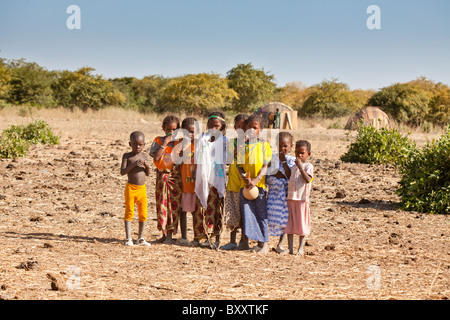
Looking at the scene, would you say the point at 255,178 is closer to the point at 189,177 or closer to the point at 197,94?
the point at 189,177

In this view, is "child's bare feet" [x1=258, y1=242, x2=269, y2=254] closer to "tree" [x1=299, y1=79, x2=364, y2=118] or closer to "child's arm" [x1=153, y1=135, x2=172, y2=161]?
"child's arm" [x1=153, y1=135, x2=172, y2=161]

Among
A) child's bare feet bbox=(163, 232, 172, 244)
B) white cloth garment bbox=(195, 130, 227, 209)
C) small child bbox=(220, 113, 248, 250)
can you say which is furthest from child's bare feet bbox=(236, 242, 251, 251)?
child's bare feet bbox=(163, 232, 172, 244)

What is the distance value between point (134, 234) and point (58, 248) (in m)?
1.15

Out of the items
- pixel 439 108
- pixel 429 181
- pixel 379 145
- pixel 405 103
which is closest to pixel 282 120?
pixel 405 103

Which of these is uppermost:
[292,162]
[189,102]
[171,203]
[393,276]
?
[189,102]

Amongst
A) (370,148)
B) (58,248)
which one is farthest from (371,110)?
(58,248)

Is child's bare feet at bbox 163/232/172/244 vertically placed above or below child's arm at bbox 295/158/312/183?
below

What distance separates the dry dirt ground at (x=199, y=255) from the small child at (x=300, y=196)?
297 millimetres

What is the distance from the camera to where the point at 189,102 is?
31.6m

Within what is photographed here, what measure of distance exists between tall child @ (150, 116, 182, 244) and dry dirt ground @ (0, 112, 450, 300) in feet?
0.86

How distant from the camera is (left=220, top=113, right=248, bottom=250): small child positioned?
5719 millimetres

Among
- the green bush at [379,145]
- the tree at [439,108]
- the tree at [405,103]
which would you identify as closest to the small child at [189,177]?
the green bush at [379,145]

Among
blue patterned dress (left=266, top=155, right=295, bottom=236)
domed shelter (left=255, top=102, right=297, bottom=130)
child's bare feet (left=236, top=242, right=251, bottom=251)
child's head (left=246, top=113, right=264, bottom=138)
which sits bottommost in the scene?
child's bare feet (left=236, top=242, right=251, bottom=251)

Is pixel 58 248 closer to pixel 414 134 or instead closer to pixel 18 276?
pixel 18 276
